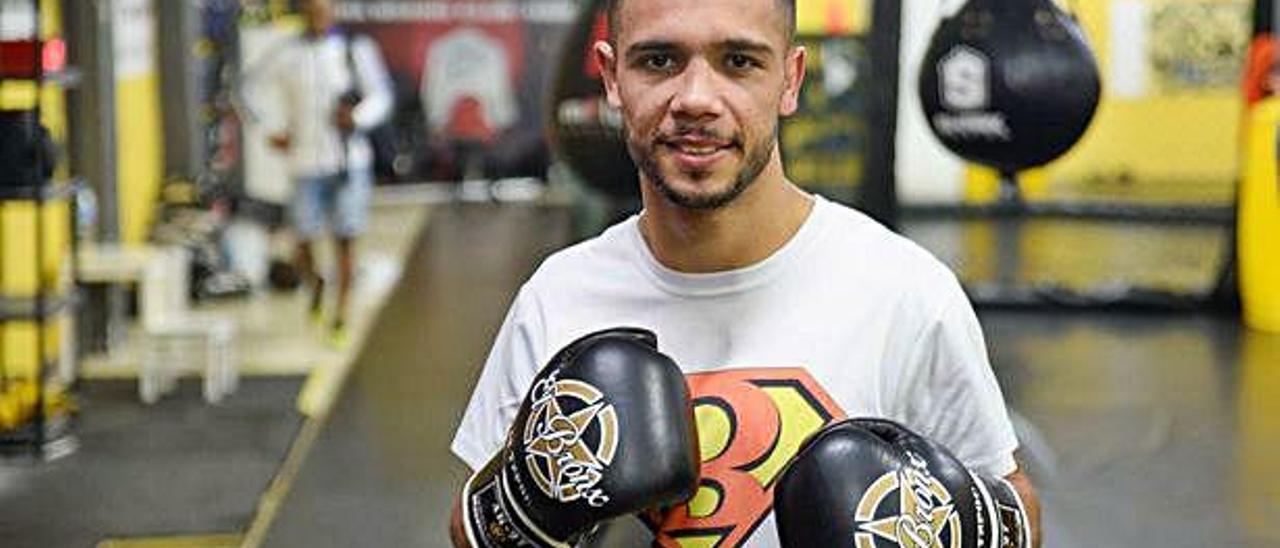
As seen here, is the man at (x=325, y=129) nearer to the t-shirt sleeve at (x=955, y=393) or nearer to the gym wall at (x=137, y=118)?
the gym wall at (x=137, y=118)

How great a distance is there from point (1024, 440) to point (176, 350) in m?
2.90

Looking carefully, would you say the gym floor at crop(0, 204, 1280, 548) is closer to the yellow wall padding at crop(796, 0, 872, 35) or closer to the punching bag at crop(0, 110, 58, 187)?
the punching bag at crop(0, 110, 58, 187)

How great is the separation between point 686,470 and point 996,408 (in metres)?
0.33

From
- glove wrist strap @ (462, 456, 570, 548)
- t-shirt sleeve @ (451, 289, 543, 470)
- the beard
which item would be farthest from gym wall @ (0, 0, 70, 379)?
the beard

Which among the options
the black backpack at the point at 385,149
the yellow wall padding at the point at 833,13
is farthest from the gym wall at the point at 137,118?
the yellow wall padding at the point at 833,13

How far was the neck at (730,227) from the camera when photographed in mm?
1668

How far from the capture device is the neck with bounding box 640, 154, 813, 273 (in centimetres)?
167

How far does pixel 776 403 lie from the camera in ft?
5.46

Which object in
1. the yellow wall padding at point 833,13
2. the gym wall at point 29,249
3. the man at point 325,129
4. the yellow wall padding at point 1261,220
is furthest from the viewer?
the yellow wall padding at point 833,13

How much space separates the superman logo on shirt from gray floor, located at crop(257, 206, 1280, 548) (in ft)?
7.35

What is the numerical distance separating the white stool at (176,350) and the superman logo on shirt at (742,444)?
4.36 meters

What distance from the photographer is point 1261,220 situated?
647cm

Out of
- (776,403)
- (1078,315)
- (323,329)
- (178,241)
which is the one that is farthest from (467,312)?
(776,403)

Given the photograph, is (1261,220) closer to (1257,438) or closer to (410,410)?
(1257,438)
